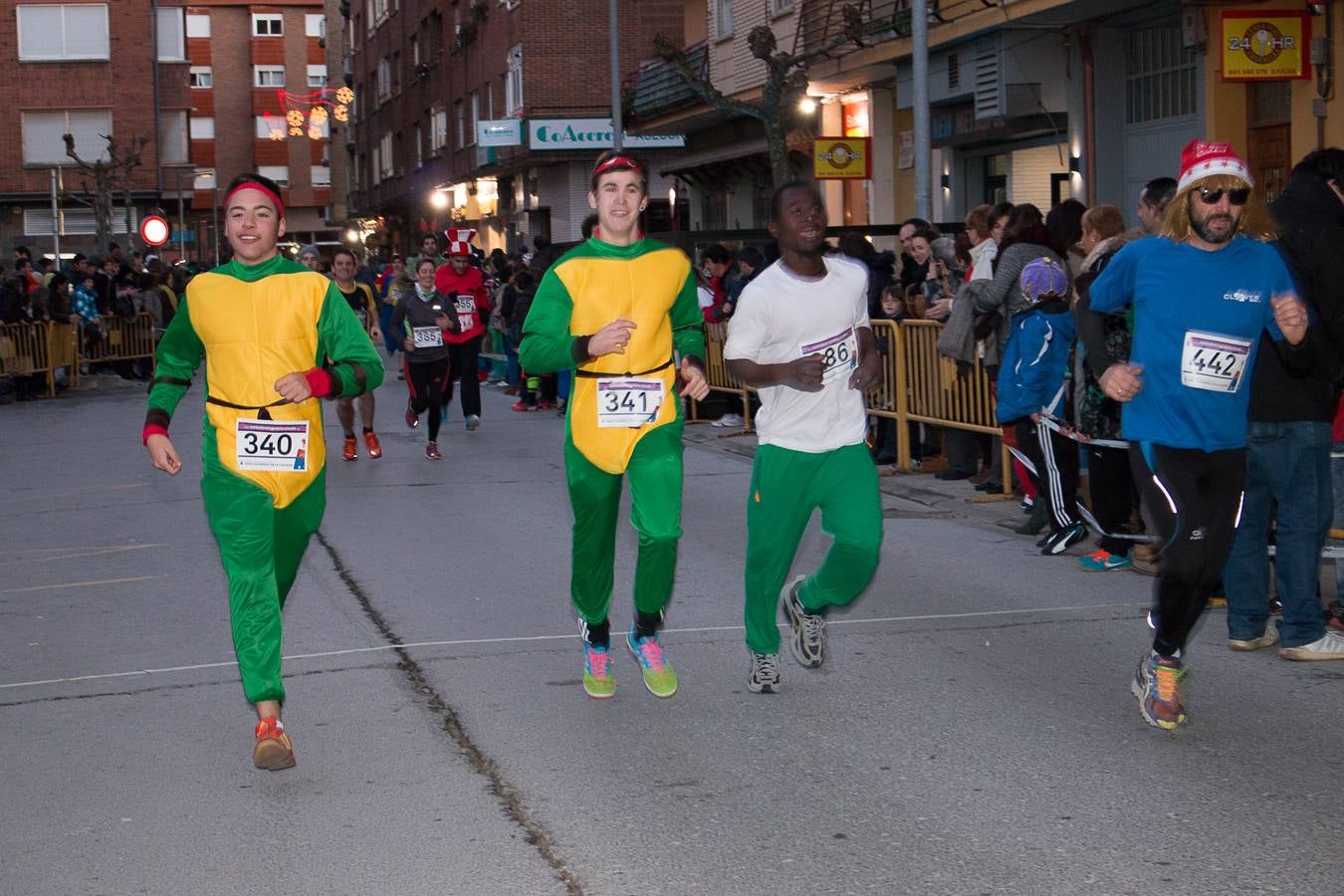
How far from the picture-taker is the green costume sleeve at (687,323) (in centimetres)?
652

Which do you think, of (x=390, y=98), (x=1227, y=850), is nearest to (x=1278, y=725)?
(x=1227, y=850)

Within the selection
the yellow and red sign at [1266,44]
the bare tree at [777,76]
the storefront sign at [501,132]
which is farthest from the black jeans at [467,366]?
the storefront sign at [501,132]

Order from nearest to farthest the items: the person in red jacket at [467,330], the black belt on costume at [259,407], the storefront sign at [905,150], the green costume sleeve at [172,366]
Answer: the black belt on costume at [259,407] < the green costume sleeve at [172,366] < the person in red jacket at [467,330] < the storefront sign at [905,150]

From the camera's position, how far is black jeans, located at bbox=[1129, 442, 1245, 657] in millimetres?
5992

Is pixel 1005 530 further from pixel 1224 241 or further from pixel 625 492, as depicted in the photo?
pixel 1224 241

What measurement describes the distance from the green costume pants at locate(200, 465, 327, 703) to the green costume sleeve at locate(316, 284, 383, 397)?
1.44 feet

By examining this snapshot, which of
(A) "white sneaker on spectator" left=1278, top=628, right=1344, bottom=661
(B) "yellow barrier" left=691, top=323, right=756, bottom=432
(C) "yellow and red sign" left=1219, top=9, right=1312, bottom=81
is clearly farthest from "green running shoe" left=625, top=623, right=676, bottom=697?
(C) "yellow and red sign" left=1219, top=9, right=1312, bottom=81

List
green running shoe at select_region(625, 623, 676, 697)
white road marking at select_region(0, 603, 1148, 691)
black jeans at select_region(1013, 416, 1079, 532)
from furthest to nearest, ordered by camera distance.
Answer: black jeans at select_region(1013, 416, 1079, 532) → white road marking at select_region(0, 603, 1148, 691) → green running shoe at select_region(625, 623, 676, 697)

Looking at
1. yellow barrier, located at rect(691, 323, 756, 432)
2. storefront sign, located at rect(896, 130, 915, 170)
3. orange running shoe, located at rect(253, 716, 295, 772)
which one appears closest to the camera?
orange running shoe, located at rect(253, 716, 295, 772)

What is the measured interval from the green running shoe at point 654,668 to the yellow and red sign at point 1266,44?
35.4 ft

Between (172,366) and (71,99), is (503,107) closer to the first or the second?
(71,99)

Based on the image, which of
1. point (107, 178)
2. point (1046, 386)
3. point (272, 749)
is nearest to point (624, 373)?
point (272, 749)

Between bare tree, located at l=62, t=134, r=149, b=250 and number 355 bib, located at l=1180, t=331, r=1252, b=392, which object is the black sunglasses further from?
bare tree, located at l=62, t=134, r=149, b=250

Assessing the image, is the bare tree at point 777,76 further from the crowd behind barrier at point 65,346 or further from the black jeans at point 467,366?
the crowd behind barrier at point 65,346
